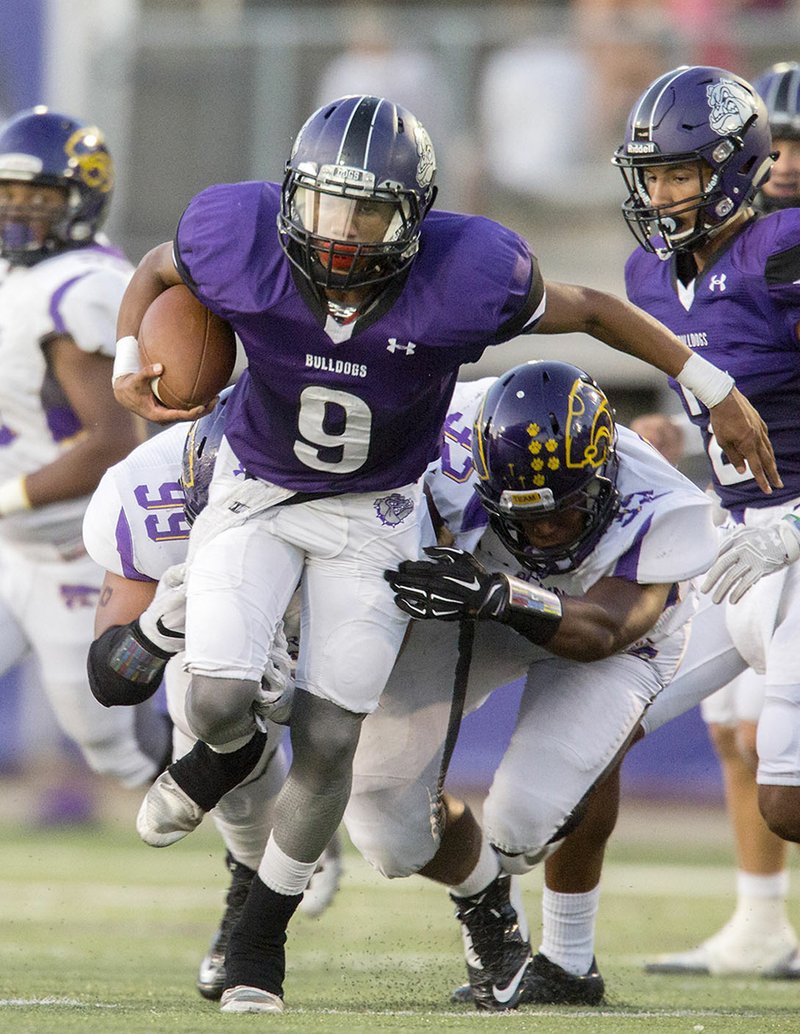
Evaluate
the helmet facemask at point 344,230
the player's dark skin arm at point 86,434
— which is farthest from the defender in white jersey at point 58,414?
the helmet facemask at point 344,230

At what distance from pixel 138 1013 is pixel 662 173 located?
2236 millimetres

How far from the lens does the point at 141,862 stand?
7.13m

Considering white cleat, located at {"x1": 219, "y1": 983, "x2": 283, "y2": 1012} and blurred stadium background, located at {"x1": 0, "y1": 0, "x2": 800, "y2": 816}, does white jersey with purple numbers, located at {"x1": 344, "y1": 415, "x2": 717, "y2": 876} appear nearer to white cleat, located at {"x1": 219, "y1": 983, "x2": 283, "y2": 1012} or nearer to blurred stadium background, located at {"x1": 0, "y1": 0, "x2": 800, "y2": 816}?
white cleat, located at {"x1": 219, "y1": 983, "x2": 283, "y2": 1012}

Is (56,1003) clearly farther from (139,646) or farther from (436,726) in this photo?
(436,726)

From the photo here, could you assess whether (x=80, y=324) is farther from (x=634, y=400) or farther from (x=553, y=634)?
(x=634, y=400)

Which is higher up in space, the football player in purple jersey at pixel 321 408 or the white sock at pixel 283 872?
the football player in purple jersey at pixel 321 408

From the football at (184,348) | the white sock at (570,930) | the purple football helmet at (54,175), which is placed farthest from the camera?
the purple football helmet at (54,175)

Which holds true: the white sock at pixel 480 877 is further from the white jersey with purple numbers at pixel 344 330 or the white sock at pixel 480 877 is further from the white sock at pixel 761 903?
the white sock at pixel 761 903

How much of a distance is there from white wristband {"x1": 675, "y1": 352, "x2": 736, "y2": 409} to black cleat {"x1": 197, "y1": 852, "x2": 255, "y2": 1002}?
1.54m

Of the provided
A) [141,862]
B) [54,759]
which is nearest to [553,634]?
[141,862]

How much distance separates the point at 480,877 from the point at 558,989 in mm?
337

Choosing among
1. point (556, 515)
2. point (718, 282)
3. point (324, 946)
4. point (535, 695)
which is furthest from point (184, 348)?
point (324, 946)

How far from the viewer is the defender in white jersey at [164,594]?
13.3 feet

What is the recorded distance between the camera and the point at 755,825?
5.25 metres
